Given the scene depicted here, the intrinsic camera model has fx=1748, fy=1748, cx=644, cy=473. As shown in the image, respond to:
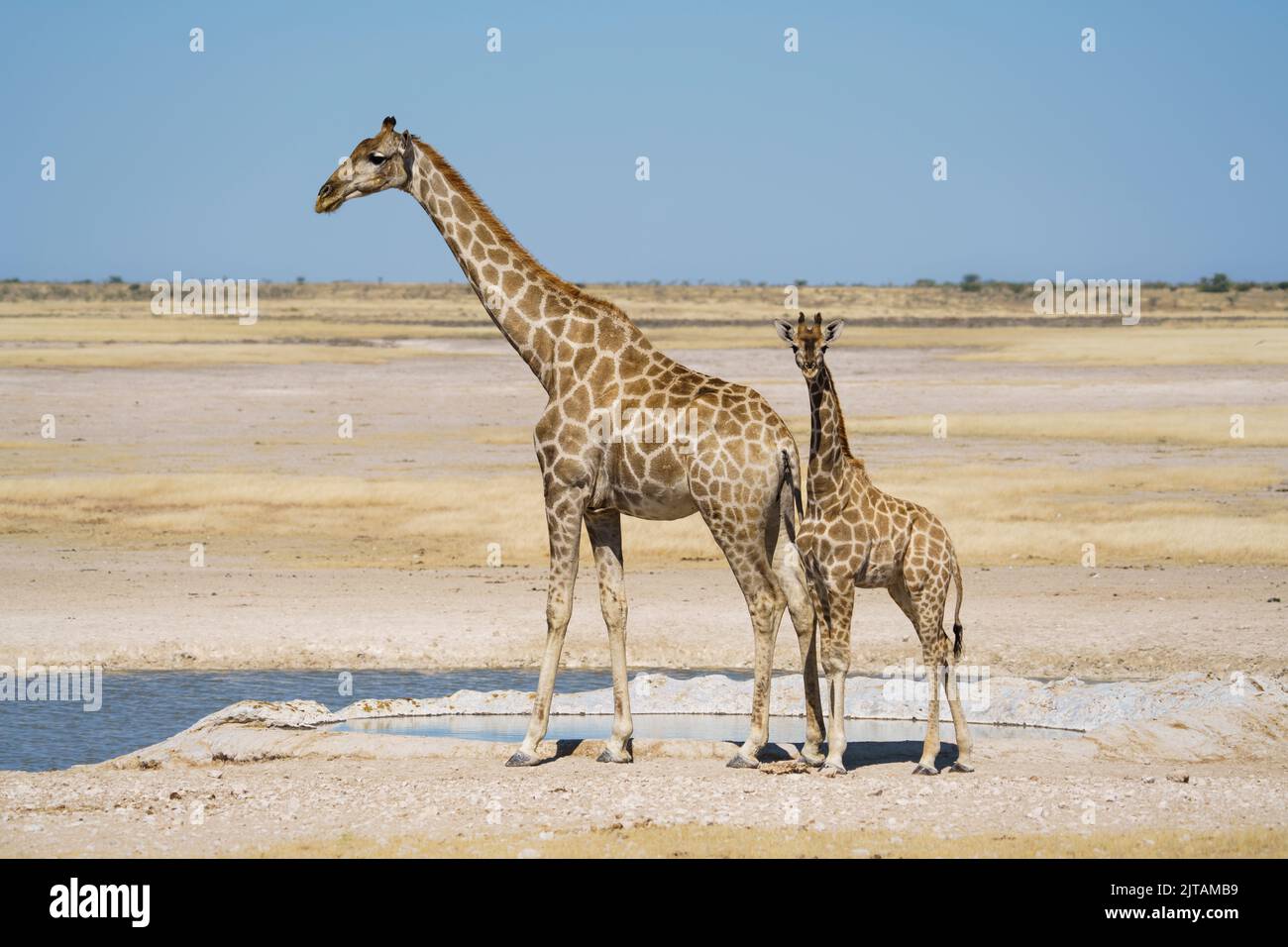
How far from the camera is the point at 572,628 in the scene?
63.5ft

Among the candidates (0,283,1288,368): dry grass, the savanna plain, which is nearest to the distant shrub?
(0,283,1288,368): dry grass

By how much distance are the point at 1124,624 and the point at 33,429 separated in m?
26.4

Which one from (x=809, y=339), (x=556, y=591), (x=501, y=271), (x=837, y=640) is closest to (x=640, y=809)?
(x=837, y=640)

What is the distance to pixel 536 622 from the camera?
1945cm

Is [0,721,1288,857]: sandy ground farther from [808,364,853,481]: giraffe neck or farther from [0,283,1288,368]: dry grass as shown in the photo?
[0,283,1288,368]: dry grass

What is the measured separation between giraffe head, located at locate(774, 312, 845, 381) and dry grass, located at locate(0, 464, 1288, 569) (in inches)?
483

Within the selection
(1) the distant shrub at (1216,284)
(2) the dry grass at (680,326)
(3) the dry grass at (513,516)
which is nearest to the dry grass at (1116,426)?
(3) the dry grass at (513,516)

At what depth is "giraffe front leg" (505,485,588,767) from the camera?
12570 millimetres

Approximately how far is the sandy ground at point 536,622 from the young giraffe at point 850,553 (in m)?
5.64

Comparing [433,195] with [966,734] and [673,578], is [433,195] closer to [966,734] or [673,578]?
[966,734]

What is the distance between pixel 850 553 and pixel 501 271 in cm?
343

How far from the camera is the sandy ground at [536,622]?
A: 18328mm

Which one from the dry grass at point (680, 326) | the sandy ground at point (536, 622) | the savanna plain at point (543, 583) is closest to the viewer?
the savanna plain at point (543, 583)

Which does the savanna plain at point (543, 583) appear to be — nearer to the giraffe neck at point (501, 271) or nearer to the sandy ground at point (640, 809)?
the sandy ground at point (640, 809)
